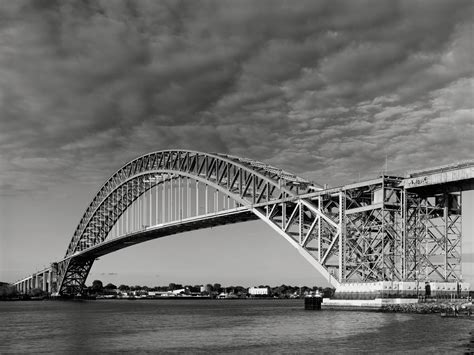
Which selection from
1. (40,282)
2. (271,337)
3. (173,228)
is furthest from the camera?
(40,282)

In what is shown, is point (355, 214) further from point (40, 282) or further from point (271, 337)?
point (40, 282)

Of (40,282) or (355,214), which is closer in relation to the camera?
(355,214)

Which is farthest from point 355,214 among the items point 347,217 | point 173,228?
point 173,228

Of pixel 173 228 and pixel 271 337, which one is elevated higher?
pixel 173 228

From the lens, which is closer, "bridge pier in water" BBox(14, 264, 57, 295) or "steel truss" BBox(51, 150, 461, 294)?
"steel truss" BBox(51, 150, 461, 294)

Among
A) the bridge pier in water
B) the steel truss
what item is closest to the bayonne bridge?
the steel truss

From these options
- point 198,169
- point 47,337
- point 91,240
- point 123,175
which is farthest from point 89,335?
point 91,240

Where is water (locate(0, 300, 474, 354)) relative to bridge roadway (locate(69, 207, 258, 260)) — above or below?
below

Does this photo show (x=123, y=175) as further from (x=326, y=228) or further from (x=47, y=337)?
(x=47, y=337)

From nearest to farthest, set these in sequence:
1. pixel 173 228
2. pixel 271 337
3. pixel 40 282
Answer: pixel 271 337 → pixel 173 228 → pixel 40 282

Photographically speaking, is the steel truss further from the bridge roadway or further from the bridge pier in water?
the bridge pier in water

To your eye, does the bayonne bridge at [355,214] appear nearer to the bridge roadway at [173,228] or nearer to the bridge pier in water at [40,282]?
the bridge roadway at [173,228]
